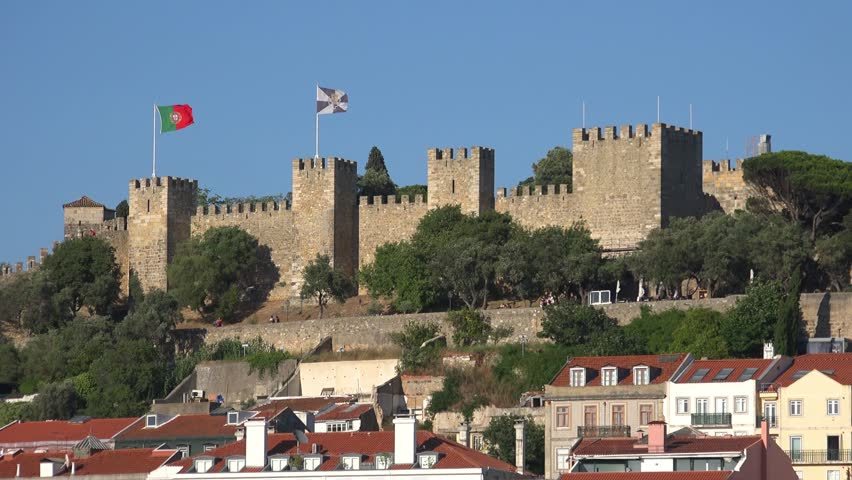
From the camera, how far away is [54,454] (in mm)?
59719

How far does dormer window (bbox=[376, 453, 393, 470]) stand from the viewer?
51594 millimetres

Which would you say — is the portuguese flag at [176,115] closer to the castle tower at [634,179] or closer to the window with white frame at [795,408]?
the castle tower at [634,179]

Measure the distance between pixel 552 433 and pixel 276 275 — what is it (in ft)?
84.7

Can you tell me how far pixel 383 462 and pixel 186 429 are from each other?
12.4m

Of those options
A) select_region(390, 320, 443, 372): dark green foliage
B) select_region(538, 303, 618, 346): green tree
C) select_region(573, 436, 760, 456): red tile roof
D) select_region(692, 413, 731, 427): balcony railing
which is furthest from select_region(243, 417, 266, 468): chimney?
select_region(390, 320, 443, 372): dark green foliage

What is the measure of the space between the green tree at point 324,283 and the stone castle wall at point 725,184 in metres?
11.5

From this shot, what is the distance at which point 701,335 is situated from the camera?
219 feet

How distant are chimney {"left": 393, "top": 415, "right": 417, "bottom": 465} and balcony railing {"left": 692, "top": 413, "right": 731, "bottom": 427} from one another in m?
9.11

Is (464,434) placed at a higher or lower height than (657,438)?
lower

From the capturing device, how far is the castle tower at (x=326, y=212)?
83.2 metres

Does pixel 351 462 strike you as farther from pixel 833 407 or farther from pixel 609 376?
pixel 833 407

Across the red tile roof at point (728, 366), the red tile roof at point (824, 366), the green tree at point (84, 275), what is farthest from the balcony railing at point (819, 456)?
the green tree at point (84, 275)

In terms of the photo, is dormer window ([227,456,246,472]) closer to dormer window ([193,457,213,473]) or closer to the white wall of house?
dormer window ([193,457,213,473])

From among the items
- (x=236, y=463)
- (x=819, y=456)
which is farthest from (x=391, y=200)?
(x=236, y=463)
